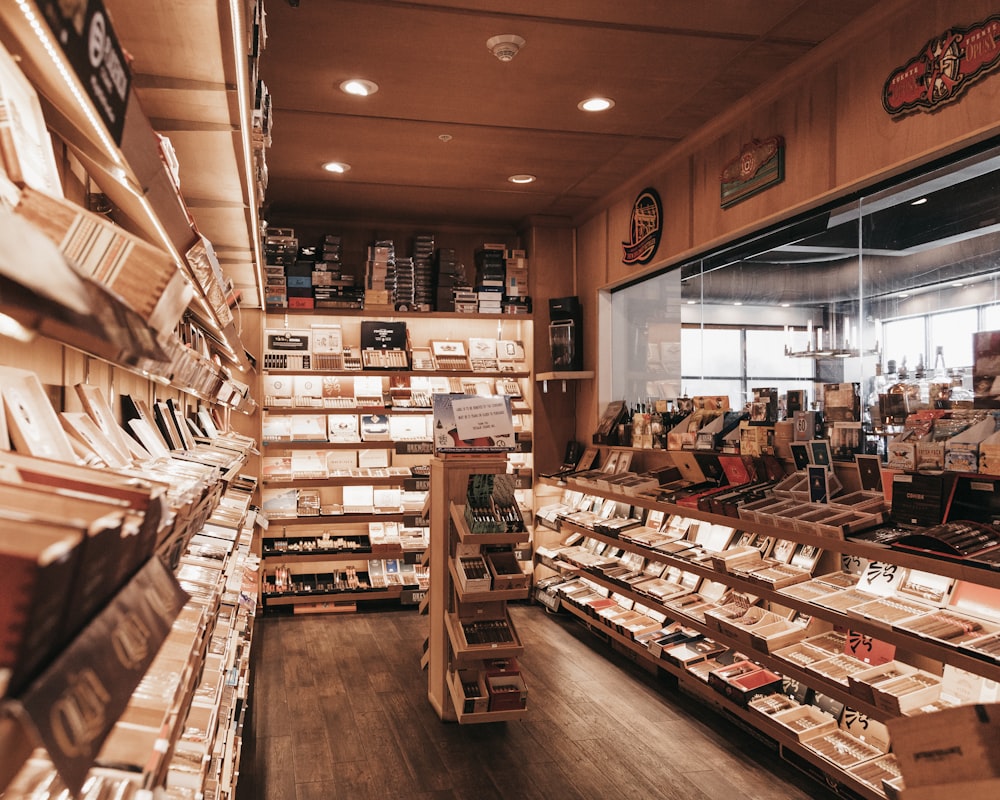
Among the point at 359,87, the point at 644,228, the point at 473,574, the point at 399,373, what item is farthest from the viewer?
the point at 399,373

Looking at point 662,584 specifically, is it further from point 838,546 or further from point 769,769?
point 838,546

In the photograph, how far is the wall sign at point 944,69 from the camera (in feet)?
9.17

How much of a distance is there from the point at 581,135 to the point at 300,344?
309 centimetres

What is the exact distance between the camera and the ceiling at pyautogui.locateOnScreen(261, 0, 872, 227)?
3377mm

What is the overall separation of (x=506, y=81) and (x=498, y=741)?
3.29 metres

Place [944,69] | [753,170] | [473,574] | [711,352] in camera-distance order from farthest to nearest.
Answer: [711,352], [753,170], [473,574], [944,69]

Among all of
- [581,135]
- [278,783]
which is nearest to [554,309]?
[581,135]

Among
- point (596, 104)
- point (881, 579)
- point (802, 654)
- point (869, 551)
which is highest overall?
point (596, 104)

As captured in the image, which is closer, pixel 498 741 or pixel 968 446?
pixel 968 446

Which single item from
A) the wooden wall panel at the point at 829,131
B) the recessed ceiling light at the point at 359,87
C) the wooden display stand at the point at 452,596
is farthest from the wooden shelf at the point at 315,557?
the recessed ceiling light at the point at 359,87

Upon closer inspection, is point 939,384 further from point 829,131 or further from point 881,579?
point 829,131

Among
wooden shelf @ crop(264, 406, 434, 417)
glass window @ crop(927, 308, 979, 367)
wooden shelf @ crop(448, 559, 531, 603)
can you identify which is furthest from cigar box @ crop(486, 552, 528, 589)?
wooden shelf @ crop(264, 406, 434, 417)

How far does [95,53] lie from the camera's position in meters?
0.82

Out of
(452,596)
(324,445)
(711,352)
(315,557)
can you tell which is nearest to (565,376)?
(711,352)
